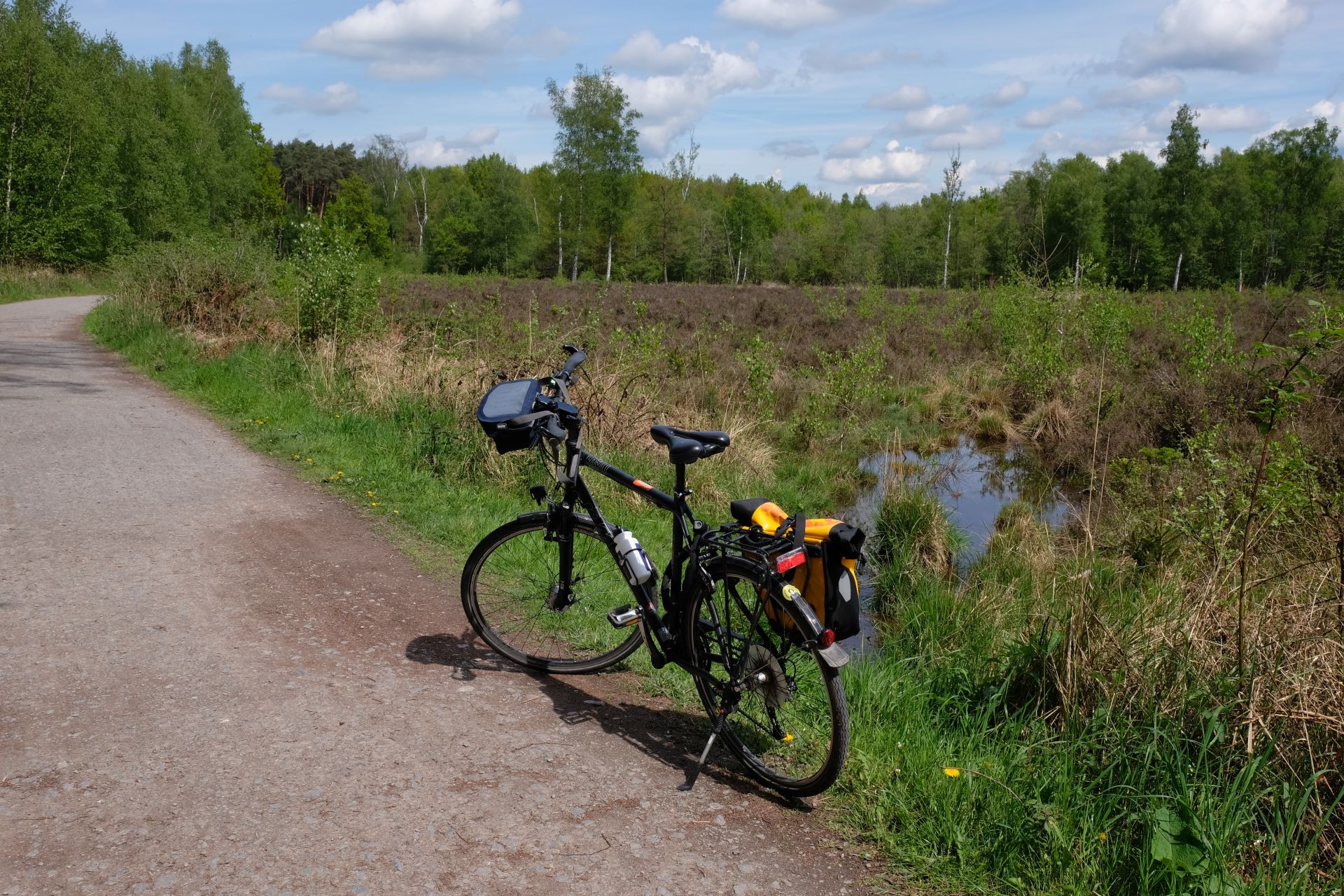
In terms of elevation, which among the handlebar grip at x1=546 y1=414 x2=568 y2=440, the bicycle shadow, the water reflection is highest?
the handlebar grip at x1=546 y1=414 x2=568 y2=440

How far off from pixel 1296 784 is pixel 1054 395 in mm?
13217

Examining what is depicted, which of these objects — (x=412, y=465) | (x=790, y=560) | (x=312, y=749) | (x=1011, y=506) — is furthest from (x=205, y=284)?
(x=790, y=560)

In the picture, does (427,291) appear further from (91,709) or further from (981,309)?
(91,709)

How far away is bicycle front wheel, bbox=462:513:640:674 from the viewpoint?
4.68 m

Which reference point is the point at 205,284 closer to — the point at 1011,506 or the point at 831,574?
the point at 1011,506

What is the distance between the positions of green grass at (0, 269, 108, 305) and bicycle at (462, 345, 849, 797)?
27.7 metres

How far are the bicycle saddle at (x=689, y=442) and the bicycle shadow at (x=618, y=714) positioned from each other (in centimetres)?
122

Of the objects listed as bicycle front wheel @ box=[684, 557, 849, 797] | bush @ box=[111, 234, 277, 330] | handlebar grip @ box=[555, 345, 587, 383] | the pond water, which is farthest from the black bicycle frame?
bush @ box=[111, 234, 277, 330]

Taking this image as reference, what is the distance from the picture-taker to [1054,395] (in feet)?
52.2

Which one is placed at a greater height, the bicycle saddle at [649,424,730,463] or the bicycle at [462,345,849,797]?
the bicycle saddle at [649,424,730,463]

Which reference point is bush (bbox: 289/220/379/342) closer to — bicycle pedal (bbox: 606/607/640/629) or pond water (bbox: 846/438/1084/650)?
pond water (bbox: 846/438/1084/650)

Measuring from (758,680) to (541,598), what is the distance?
1.48 m

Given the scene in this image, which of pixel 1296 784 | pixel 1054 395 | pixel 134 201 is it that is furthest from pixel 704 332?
pixel 134 201

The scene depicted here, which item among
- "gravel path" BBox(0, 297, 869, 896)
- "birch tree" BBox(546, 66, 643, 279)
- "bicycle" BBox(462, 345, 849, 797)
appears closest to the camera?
"gravel path" BBox(0, 297, 869, 896)
